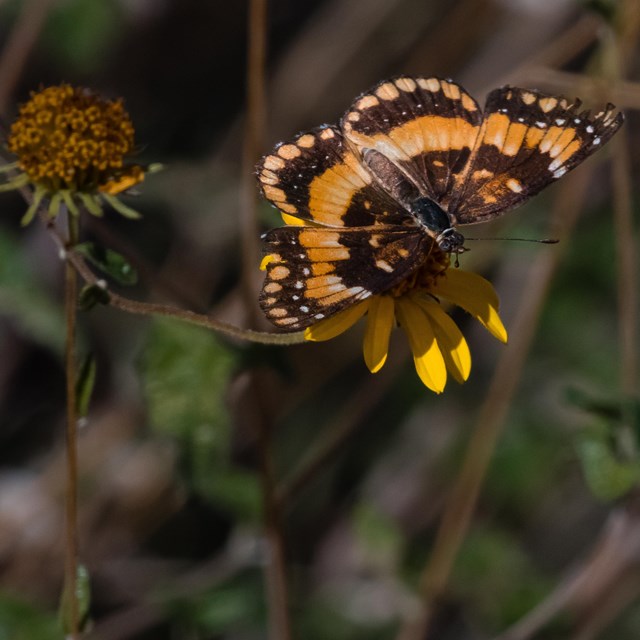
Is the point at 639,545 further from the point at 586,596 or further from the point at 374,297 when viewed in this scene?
the point at 374,297

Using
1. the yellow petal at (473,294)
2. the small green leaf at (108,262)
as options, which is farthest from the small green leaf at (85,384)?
the yellow petal at (473,294)

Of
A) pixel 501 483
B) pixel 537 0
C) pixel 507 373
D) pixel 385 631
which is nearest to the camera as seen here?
pixel 507 373

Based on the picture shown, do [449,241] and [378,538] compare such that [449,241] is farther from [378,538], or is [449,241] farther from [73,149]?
[378,538]

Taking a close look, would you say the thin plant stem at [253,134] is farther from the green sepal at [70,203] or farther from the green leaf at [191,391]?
the green sepal at [70,203]

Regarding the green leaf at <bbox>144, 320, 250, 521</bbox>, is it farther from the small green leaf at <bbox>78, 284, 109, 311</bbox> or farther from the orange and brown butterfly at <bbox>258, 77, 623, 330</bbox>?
the small green leaf at <bbox>78, 284, 109, 311</bbox>

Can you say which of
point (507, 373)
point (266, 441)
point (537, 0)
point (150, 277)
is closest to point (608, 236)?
point (537, 0)

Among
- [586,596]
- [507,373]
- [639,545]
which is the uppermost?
[507,373]
